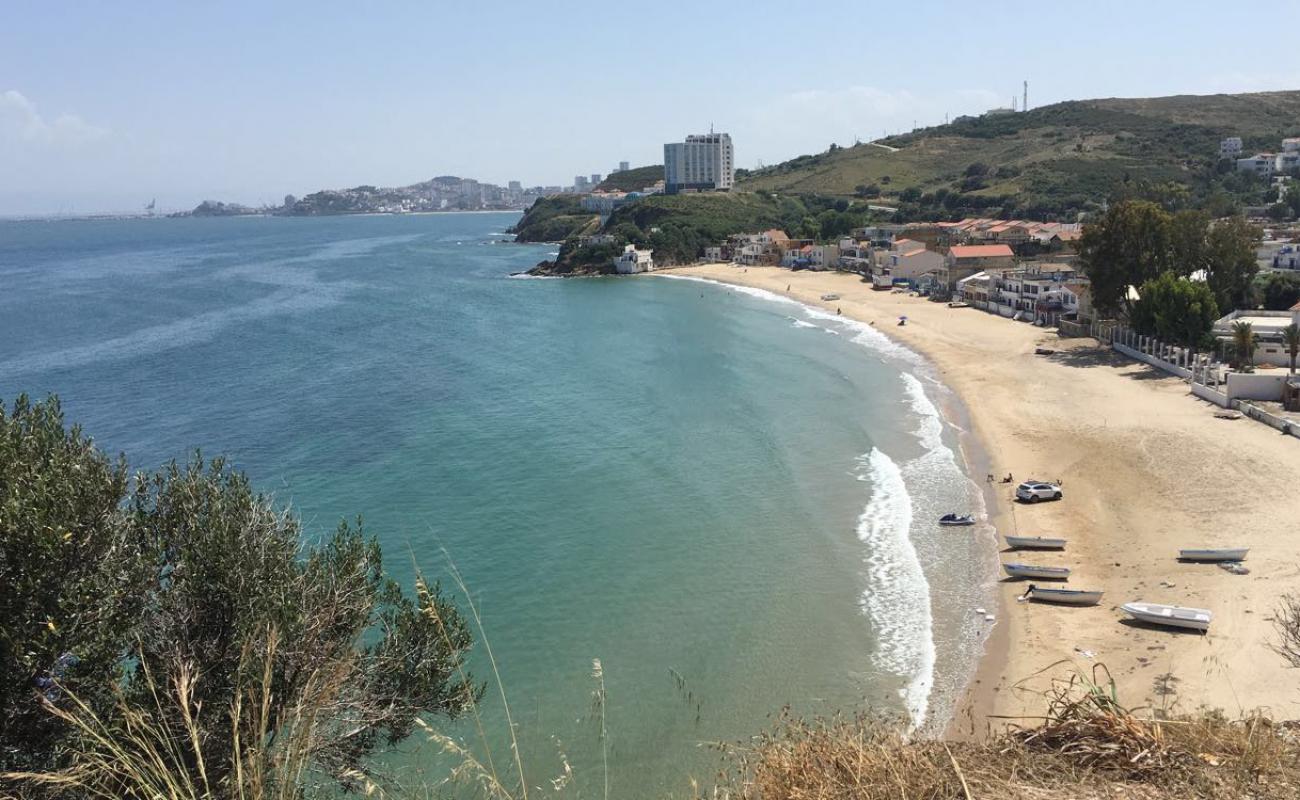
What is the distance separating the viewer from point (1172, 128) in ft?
462

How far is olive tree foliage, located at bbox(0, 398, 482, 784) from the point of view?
861 centimetres

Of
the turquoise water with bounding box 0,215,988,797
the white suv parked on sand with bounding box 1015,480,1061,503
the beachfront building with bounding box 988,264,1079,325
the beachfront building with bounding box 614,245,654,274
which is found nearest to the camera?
the turquoise water with bounding box 0,215,988,797

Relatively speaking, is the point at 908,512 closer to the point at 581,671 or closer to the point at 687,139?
the point at 581,671

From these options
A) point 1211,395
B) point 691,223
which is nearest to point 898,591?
point 1211,395

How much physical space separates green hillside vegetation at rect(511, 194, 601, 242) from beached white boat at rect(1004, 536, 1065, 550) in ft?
396

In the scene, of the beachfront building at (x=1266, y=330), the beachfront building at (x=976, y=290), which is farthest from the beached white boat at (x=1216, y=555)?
the beachfront building at (x=976, y=290)

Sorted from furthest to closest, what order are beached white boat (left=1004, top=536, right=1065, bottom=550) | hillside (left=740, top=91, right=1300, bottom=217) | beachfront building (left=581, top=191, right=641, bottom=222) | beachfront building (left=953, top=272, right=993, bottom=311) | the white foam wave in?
beachfront building (left=581, top=191, right=641, bottom=222) → hillside (left=740, top=91, right=1300, bottom=217) → beachfront building (left=953, top=272, right=993, bottom=311) → beached white boat (left=1004, top=536, right=1065, bottom=550) → the white foam wave

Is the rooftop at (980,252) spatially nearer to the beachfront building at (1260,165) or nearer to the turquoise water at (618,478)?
the turquoise water at (618,478)

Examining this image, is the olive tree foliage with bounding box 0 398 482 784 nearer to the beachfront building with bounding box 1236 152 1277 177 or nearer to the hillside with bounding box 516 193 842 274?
the hillside with bounding box 516 193 842 274

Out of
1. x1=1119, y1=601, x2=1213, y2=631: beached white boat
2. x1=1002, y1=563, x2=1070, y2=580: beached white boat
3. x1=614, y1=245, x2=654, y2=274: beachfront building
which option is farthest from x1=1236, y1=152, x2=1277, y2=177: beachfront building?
x1=1119, y1=601, x2=1213, y2=631: beached white boat

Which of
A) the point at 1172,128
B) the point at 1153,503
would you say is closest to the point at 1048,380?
the point at 1153,503

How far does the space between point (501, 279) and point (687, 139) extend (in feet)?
295

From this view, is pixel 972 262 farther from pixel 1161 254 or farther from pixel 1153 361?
pixel 1153 361

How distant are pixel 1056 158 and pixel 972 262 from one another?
69.8 m
